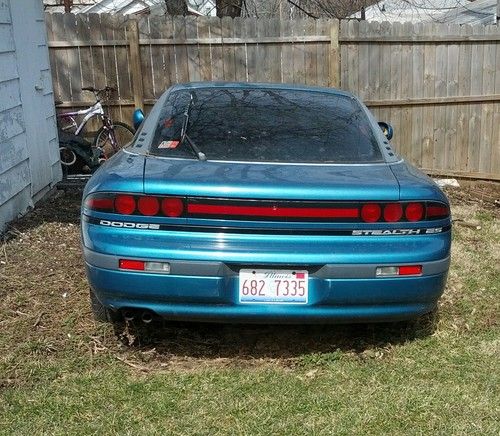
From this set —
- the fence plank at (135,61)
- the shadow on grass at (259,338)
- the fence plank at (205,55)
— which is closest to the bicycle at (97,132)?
the fence plank at (135,61)

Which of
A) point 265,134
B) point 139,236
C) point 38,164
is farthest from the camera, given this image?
point 38,164

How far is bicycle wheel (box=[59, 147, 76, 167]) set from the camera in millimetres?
8680

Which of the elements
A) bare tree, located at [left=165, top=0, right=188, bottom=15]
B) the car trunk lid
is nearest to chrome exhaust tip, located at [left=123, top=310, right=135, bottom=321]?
the car trunk lid

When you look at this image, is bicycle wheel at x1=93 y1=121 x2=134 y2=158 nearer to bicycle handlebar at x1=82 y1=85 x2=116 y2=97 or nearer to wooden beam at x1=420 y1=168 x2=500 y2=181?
bicycle handlebar at x1=82 y1=85 x2=116 y2=97

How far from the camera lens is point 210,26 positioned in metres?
8.64

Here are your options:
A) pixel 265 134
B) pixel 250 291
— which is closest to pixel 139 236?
pixel 250 291

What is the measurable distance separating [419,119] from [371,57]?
110 centimetres

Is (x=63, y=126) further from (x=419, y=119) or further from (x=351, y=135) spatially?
(x=351, y=135)

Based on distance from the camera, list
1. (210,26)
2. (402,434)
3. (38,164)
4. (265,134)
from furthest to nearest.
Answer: (210,26)
(38,164)
(265,134)
(402,434)

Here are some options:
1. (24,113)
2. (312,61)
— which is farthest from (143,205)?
(312,61)

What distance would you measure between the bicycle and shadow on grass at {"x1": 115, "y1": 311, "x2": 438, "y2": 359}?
500 cm

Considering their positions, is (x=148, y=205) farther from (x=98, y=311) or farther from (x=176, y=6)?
(x=176, y=6)

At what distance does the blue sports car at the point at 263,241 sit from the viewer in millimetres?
3238

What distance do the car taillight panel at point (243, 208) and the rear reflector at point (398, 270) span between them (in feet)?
0.80
